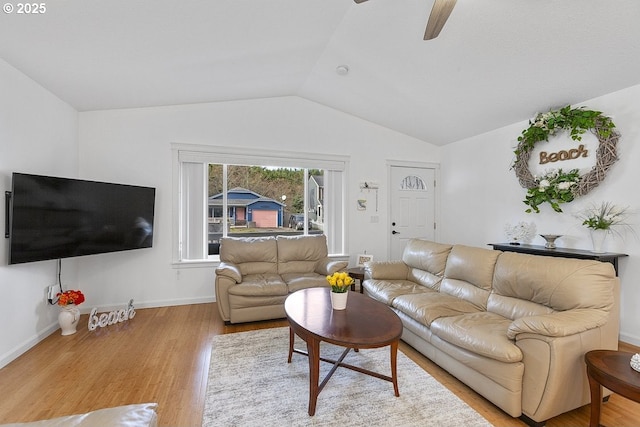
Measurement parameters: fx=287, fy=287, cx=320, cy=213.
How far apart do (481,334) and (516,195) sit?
9.02 feet

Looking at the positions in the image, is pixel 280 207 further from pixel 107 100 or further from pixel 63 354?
pixel 63 354

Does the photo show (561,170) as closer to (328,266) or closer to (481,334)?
(481,334)

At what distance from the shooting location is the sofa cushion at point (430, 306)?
2.35 m

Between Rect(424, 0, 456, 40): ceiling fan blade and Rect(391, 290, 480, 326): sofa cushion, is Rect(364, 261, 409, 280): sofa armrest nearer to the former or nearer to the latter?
Rect(391, 290, 480, 326): sofa cushion

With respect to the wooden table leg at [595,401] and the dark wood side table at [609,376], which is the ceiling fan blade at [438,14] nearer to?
the dark wood side table at [609,376]

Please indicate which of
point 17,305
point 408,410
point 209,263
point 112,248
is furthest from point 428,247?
point 17,305

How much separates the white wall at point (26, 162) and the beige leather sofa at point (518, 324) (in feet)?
10.9

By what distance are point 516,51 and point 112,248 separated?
459cm

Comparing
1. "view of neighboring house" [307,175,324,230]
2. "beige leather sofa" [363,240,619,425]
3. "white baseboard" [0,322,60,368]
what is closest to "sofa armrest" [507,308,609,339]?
"beige leather sofa" [363,240,619,425]

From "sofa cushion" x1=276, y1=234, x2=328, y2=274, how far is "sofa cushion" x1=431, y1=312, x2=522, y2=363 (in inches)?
78.9

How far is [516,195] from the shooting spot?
3.89 meters

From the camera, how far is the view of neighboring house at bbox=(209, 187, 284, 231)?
4297 millimetres

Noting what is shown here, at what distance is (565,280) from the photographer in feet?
6.55

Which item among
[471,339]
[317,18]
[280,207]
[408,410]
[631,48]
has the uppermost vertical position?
[317,18]
